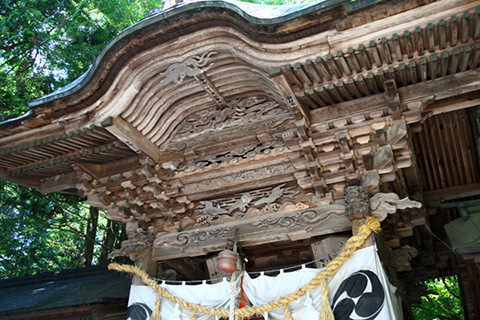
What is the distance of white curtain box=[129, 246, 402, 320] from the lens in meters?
3.88

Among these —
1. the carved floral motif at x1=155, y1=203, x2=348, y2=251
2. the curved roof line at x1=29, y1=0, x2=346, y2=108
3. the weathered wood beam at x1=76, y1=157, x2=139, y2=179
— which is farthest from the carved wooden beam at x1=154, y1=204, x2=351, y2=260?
the curved roof line at x1=29, y1=0, x2=346, y2=108

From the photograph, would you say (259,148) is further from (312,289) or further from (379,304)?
(379,304)

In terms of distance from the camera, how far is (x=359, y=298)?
3.93 metres

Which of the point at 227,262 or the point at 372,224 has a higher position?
the point at 372,224

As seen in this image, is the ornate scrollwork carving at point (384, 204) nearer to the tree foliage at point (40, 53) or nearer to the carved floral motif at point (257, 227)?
the carved floral motif at point (257, 227)

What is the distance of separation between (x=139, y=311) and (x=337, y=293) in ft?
8.27

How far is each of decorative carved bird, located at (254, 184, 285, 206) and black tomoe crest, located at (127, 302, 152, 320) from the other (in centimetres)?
193

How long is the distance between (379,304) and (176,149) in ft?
10.7

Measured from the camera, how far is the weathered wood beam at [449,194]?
6.59m

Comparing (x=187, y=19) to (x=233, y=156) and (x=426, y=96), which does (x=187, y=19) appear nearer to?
(x=233, y=156)

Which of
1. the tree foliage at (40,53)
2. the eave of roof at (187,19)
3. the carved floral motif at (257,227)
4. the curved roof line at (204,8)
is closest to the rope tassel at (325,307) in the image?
the carved floral motif at (257,227)

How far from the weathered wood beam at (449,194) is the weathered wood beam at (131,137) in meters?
4.55

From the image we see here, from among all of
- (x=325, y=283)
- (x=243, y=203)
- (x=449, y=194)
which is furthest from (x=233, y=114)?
(x=449, y=194)

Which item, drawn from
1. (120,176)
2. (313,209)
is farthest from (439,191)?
(120,176)
